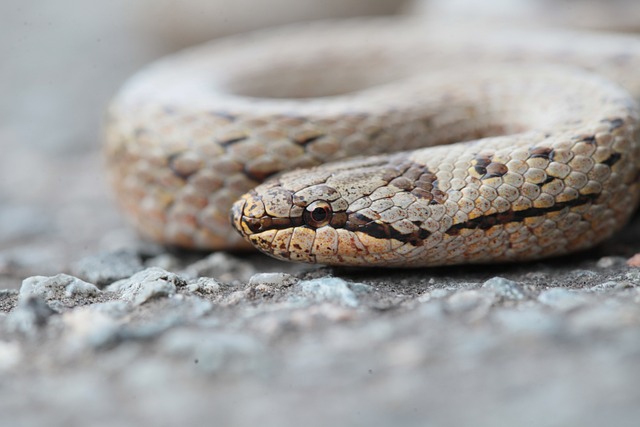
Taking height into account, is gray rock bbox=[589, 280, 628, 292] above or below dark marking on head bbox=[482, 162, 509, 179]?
below

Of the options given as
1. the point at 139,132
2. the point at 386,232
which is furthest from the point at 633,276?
the point at 139,132

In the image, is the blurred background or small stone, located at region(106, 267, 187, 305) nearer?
small stone, located at region(106, 267, 187, 305)

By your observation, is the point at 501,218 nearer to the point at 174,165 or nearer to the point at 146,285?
the point at 146,285

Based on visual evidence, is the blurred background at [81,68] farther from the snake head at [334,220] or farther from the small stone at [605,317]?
the small stone at [605,317]

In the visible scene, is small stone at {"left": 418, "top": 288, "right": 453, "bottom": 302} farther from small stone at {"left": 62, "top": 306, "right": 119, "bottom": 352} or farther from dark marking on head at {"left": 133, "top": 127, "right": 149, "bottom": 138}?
dark marking on head at {"left": 133, "top": 127, "right": 149, "bottom": 138}

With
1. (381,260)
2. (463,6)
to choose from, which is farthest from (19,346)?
(463,6)

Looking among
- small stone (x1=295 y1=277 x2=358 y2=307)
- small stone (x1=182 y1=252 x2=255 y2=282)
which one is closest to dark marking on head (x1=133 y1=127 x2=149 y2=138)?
small stone (x1=182 y1=252 x2=255 y2=282)

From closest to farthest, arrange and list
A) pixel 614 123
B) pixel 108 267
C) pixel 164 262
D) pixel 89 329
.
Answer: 1. pixel 89 329
2. pixel 614 123
3. pixel 108 267
4. pixel 164 262
